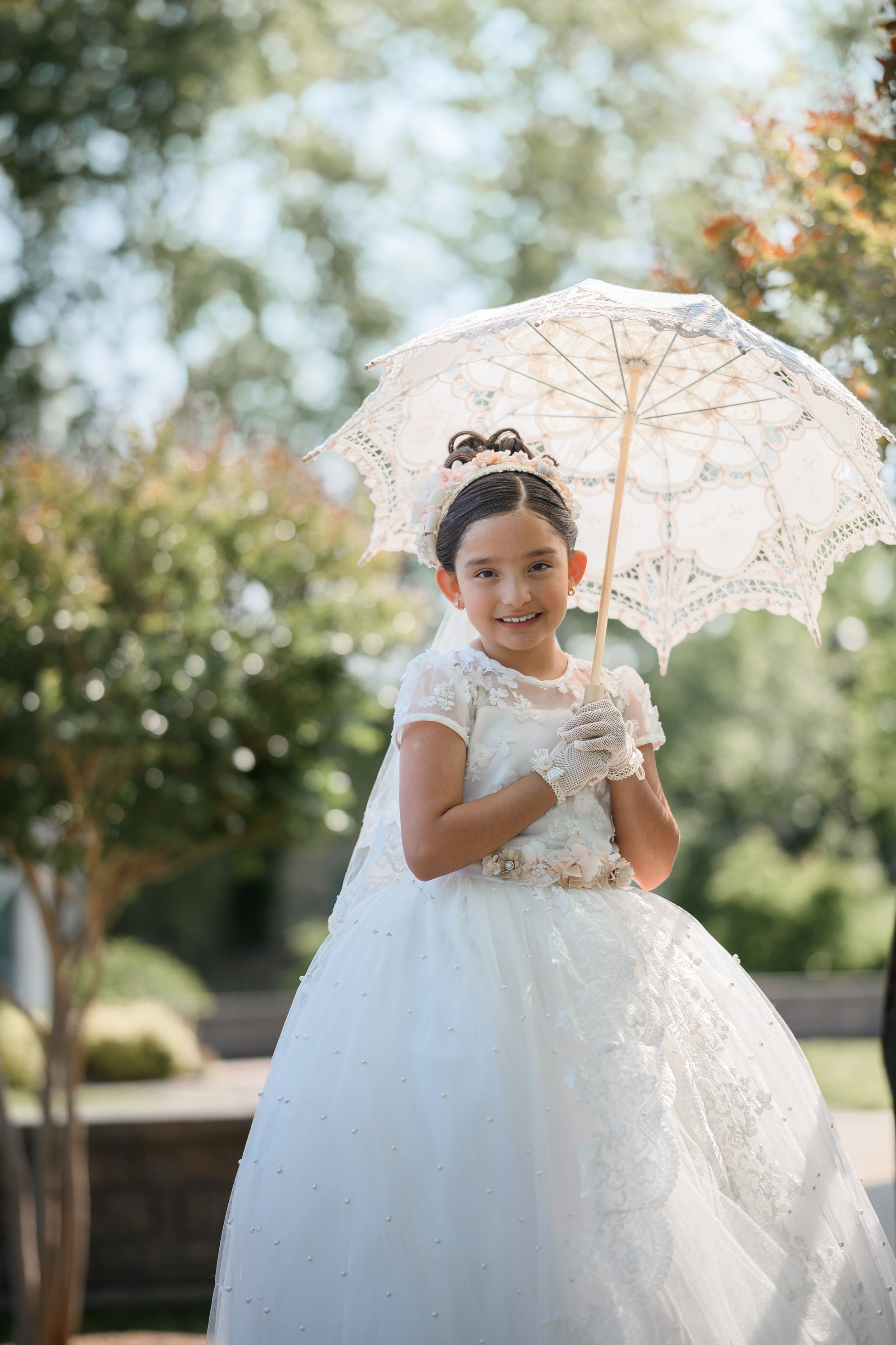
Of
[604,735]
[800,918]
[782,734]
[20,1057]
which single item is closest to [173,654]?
[604,735]

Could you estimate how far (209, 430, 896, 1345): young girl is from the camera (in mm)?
2111

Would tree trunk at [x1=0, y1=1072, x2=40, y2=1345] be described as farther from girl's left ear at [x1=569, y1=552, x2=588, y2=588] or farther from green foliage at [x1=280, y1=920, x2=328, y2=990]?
green foliage at [x1=280, y1=920, x2=328, y2=990]

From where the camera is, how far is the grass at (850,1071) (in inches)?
370

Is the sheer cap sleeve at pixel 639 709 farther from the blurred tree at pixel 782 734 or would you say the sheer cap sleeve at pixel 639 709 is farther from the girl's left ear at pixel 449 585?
the blurred tree at pixel 782 734

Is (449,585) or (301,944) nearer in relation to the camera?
(449,585)

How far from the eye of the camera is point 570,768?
246cm

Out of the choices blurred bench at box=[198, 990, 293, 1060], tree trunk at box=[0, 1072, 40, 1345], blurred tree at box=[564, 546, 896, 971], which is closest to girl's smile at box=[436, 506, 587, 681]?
tree trunk at box=[0, 1072, 40, 1345]

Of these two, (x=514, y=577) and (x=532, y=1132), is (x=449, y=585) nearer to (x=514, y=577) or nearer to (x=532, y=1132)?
(x=514, y=577)

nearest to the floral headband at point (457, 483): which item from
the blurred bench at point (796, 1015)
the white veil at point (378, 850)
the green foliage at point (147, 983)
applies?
the white veil at point (378, 850)

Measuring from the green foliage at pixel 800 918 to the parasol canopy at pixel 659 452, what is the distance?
12.4 metres

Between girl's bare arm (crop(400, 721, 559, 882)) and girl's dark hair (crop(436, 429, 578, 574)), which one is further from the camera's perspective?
girl's dark hair (crop(436, 429, 578, 574))

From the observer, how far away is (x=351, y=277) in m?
13.8

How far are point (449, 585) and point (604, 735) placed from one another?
20.7 inches

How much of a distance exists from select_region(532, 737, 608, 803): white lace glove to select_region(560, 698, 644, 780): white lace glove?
1 centimetres
